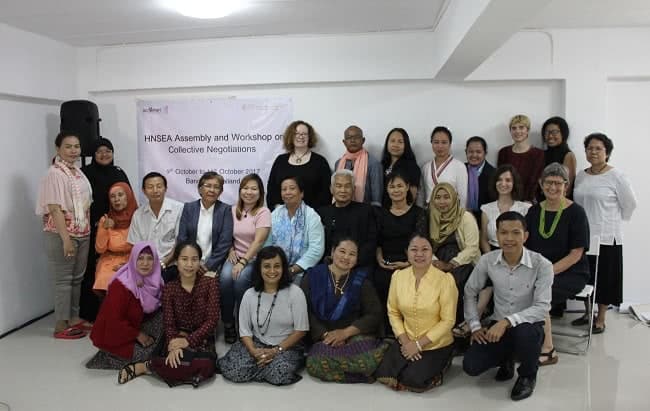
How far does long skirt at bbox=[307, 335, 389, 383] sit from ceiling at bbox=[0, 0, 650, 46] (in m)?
2.29

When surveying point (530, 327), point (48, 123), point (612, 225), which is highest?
point (48, 123)

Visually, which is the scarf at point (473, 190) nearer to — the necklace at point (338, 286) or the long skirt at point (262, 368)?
the necklace at point (338, 286)

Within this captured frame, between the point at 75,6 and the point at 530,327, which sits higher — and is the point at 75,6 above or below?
above

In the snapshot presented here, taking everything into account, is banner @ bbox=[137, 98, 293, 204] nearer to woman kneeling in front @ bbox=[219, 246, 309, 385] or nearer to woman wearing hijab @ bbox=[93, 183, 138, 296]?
woman wearing hijab @ bbox=[93, 183, 138, 296]

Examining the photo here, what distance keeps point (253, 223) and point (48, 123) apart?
2.18 metres

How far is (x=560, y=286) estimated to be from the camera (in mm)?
3387

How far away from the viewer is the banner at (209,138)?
4672 mm

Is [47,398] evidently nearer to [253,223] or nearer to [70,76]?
[253,223]

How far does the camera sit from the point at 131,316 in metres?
3.32

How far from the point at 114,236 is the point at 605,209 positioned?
3636 millimetres

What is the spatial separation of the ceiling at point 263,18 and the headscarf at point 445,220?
130 cm

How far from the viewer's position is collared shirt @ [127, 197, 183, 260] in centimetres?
386

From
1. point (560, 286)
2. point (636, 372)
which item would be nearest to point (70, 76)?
point (560, 286)

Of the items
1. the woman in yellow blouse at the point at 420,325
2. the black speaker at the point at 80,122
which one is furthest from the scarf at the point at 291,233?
the black speaker at the point at 80,122
